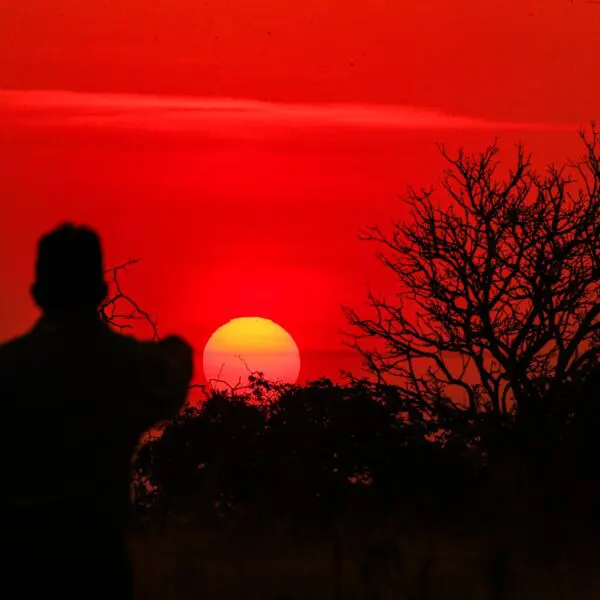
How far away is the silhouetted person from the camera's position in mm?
4223

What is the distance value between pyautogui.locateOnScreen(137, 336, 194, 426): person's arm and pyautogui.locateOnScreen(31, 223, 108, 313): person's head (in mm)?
250

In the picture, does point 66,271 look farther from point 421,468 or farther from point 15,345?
point 421,468

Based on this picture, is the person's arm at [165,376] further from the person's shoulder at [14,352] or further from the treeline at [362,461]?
the treeline at [362,461]

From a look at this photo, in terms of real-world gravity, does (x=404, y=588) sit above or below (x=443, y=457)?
below

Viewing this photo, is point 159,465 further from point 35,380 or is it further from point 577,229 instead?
point 35,380

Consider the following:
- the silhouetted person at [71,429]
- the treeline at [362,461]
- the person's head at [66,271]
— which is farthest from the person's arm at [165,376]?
the treeline at [362,461]

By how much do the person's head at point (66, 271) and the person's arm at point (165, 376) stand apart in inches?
9.8

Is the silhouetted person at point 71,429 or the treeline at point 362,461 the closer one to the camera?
the silhouetted person at point 71,429

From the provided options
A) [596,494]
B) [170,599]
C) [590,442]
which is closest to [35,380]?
[170,599]

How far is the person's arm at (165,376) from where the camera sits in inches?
177

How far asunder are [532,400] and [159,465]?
7540 mm

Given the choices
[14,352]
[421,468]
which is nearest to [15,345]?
[14,352]

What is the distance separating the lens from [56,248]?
176 inches

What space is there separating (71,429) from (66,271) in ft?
1.64
